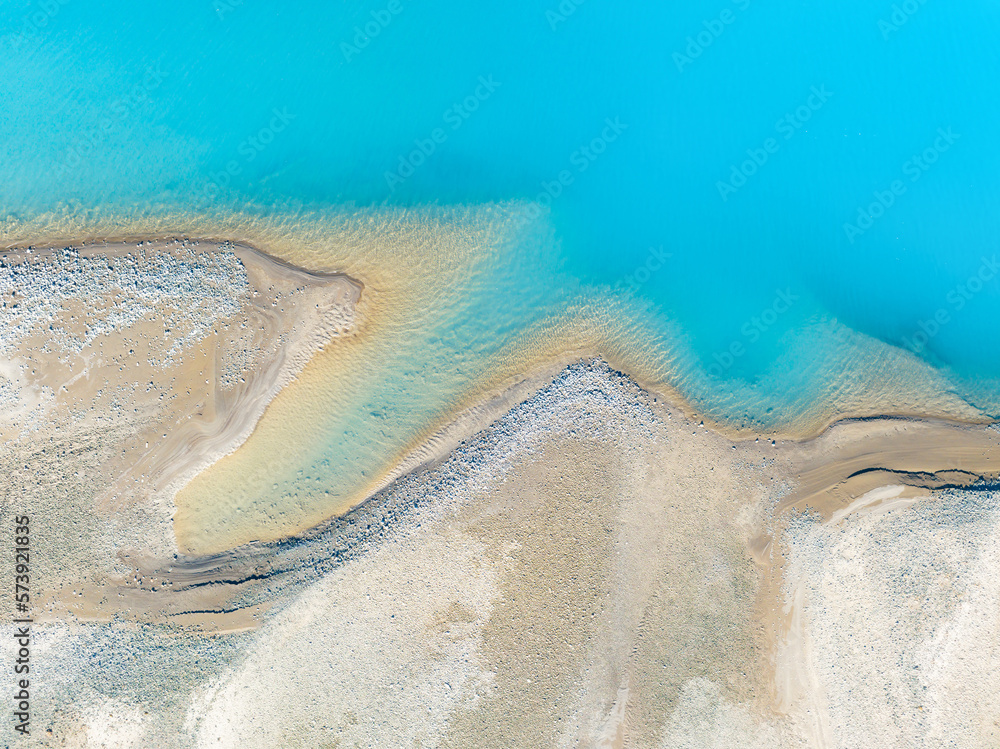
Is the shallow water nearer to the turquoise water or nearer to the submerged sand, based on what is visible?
the turquoise water

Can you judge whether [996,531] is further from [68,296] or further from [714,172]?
[68,296]

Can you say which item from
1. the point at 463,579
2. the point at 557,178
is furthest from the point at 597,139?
the point at 463,579

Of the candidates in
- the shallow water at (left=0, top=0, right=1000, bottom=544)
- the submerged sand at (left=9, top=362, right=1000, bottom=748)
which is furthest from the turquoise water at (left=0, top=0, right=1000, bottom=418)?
the submerged sand at (left=9, top=362, right=1000, bottom=748)

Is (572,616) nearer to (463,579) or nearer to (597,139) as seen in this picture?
(463,579)

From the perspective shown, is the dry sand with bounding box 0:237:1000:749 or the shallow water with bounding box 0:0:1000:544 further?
the shallow water with bounding box 0:0:1000:544

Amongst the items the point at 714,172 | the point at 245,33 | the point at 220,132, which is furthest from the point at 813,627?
the point at 245,33

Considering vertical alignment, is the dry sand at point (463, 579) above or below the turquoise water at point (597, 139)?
below

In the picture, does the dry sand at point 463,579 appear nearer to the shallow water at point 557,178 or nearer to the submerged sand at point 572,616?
the submerged sand at point 572,616

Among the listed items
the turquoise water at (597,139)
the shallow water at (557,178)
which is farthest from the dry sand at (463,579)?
the turquoise water at (597,139)
